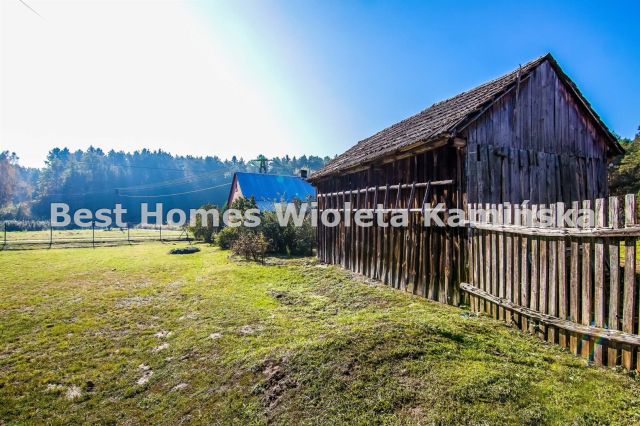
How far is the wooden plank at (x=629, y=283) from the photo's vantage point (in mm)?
3400

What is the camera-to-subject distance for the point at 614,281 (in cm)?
350

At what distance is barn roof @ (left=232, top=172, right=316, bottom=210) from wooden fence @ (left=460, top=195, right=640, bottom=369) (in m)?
23.3

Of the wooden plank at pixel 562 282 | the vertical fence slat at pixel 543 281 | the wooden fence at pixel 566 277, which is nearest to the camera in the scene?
Answer: the wooden fence at pixel 566 277

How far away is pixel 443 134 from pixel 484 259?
2.59m

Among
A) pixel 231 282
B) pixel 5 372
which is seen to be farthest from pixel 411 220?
pixel 5 372

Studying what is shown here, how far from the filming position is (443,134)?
6.38 metres

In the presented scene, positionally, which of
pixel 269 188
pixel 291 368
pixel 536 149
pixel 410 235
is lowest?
pixel 291 368

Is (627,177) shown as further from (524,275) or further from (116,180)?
(116,180)

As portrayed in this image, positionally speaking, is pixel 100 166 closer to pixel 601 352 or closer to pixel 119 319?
pixel 119 319

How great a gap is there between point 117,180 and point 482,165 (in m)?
103

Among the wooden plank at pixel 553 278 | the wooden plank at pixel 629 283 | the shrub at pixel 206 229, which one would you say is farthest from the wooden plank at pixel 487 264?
the shrub at pixel 206 229

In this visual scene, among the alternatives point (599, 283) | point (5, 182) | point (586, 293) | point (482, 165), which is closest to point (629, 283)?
point (599, 283)

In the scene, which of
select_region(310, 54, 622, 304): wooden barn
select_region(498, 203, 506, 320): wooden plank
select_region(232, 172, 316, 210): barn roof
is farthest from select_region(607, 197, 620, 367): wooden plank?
select_region(232, 172, 316, 210): barn roof

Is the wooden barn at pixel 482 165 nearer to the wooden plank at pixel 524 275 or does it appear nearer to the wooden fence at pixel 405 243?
the wooden fence at pixel 405 243
